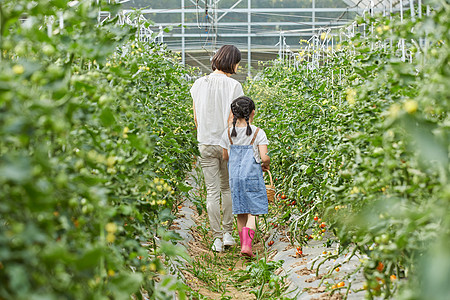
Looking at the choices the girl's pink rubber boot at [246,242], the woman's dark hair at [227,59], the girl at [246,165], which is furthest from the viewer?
the woman's dark hair at [227,59]

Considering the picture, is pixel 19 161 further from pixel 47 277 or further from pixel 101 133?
pixel 101 133

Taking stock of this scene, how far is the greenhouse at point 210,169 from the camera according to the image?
3.04ft

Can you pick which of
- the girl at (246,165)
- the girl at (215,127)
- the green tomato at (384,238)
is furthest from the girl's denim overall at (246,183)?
the green tomato at (384,238)

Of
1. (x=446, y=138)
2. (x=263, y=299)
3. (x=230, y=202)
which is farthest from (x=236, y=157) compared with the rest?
(x=446, y=138)

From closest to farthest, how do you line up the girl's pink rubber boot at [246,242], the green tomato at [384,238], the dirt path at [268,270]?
1. the green tomato at [384,238]
2. the dirt path at [268,270]
3. the girl's pink rubber boot at [246,242]

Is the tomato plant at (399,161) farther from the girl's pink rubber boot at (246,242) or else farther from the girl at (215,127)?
the girl at (215,127)

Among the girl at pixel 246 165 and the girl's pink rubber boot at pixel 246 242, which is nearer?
the girl's pink rubber boot at pixel 246 242

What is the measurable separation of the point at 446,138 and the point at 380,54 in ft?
4.17

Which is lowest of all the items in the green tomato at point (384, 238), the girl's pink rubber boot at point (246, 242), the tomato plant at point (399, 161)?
→ the girl's pink rubber boot at point (246, 242)

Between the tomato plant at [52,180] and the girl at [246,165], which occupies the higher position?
the tomato plant at [52,180]

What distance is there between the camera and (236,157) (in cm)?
356

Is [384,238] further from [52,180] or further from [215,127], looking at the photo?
[215,127]

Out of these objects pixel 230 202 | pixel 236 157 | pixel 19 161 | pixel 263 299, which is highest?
pixel 19 161

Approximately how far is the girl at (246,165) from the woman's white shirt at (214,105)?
163 mm
